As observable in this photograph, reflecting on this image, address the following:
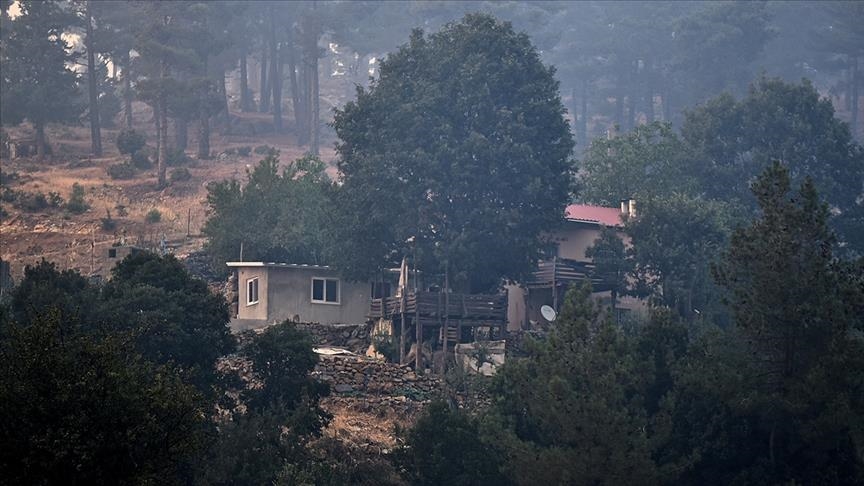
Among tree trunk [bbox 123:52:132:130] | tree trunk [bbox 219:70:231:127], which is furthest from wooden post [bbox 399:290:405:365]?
tree trunk [bbox 219:70:231:127]

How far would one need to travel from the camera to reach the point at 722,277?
43.9 m

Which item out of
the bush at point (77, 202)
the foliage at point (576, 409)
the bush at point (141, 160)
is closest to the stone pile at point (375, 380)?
the foliage at point (576, 409)

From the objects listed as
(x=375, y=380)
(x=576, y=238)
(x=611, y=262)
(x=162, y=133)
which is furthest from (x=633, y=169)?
(x=162, y=133)

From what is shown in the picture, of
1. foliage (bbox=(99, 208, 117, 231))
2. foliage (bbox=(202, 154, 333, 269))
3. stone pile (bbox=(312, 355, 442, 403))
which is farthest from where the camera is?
foliage (bbox=(99, 208, 117, 231))

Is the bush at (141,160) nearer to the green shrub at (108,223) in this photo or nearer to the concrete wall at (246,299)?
the green shrub at (108,223)

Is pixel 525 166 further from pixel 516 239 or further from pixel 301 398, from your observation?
pixel 301 398

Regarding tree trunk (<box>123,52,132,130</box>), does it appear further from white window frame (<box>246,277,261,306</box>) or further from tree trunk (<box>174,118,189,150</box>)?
white window frame (<box>246,277,261,306</box>)

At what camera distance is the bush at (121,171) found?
89.1 meters

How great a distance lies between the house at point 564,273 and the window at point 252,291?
11.2 meters

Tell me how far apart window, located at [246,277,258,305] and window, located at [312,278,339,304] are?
8.26 ft

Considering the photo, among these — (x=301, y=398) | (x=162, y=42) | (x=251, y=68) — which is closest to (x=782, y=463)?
(x=301, y=398)

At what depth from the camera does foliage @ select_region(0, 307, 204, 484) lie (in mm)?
27344

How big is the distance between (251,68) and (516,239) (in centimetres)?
7580

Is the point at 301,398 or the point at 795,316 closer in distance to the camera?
the point at 795,316
